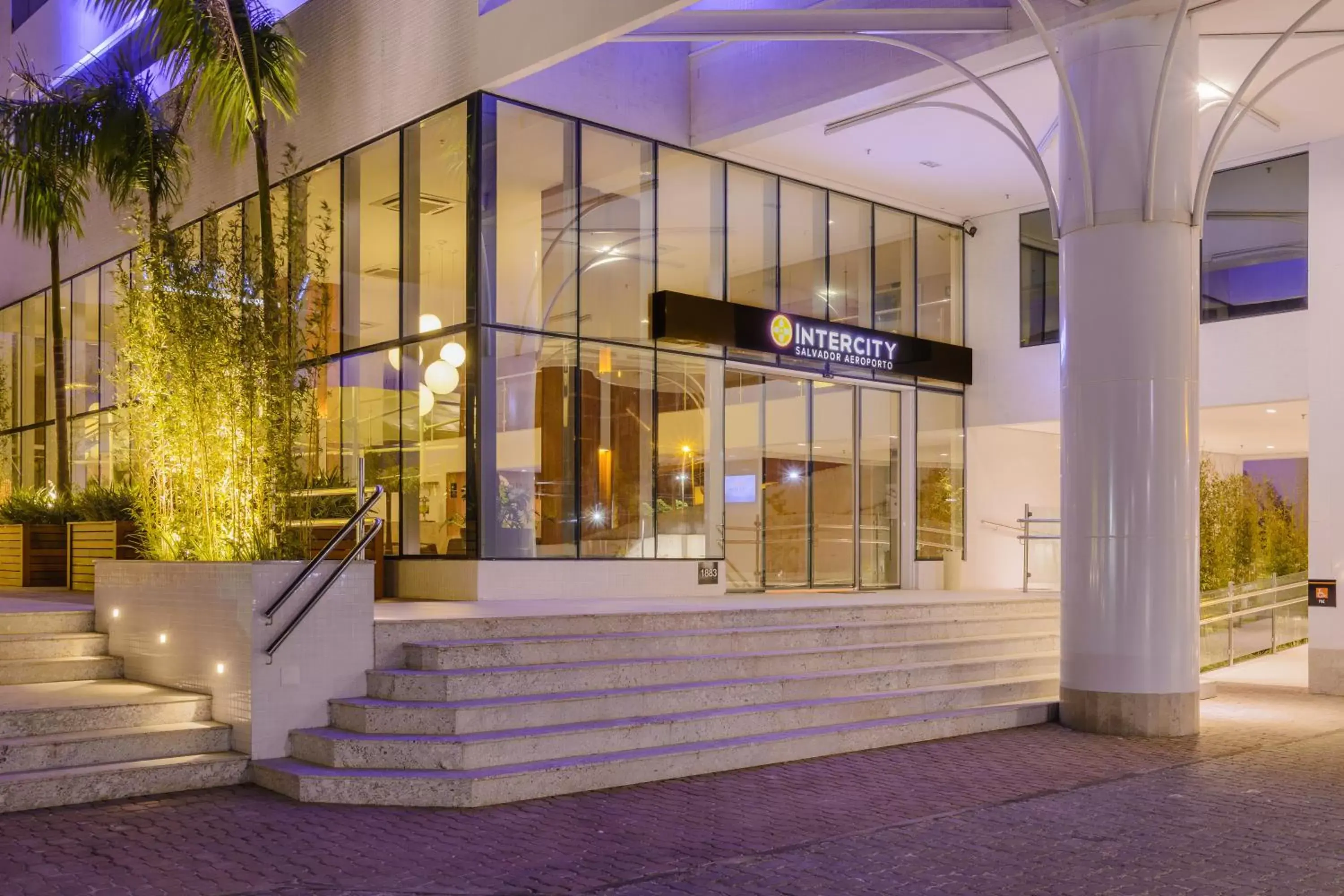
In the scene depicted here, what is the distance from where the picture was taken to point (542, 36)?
11.7 m

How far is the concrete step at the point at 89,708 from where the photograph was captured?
7734 mm

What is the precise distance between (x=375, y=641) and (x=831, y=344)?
9256 millimetres

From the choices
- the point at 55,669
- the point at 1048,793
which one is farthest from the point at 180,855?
the point at 1048,793

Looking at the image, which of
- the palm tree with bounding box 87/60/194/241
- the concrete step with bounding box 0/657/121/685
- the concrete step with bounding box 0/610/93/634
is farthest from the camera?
the palm tree with bounding box 87/60/194/241

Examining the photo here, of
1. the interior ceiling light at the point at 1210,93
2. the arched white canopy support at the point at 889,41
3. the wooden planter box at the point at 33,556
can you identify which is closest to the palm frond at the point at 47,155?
the wooden planter box at the point at 33,556

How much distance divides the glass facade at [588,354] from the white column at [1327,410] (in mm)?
5419

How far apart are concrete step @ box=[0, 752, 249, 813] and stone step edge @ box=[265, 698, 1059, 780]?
12cm

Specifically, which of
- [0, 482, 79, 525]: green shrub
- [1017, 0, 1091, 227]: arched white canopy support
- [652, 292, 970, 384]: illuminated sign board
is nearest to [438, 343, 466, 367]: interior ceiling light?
[652, 292, 970, 384]: illuminated sign board

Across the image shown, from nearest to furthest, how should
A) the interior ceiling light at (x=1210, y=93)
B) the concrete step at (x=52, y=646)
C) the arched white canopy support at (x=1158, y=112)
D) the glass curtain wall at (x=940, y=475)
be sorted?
the concrete step at (x=52, y=646) < the arched white canopy support at (x=1158, y=112) < the interior ceiling light at (x=1210, y=93) < the glass curtain wall at (x=940, y=475)

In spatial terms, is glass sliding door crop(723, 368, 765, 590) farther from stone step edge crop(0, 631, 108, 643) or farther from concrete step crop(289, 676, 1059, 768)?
stone step edge crop(0, 631, 108, 643)

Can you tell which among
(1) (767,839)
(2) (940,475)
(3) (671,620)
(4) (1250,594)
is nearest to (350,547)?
(3) (671,620)

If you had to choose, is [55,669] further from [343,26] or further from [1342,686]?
[1342,686]

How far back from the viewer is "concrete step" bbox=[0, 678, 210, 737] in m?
7.73

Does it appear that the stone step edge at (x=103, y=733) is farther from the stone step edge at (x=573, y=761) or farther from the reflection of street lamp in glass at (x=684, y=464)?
the reflection of street lamp in glass at (x=684, y=464)
